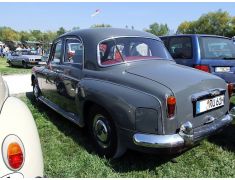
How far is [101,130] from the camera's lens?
404 centimetres

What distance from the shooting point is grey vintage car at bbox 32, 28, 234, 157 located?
11.0ft

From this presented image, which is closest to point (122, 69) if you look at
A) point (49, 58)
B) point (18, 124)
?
point (18, 124)

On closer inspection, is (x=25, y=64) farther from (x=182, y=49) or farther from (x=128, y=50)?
(x=128, y=50)

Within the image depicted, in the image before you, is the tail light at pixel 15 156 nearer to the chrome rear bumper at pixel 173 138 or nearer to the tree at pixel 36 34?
the chrome rear bumper at pixel 173 138

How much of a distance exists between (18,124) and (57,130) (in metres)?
3.06

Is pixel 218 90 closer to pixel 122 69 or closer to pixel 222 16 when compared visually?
pixel 122 69

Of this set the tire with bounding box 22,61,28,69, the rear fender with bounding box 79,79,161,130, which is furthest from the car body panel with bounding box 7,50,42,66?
the rear fender with bounding box 79,79,161,130

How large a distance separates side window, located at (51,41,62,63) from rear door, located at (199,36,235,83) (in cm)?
302

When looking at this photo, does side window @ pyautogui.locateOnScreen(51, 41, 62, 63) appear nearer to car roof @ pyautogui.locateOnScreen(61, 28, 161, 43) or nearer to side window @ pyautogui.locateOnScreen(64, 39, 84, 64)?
side window @ pyautogui.locateOnScreen(64, 39, 84, 64)

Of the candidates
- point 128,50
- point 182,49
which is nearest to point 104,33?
point 128,50

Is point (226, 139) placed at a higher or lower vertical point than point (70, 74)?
lower

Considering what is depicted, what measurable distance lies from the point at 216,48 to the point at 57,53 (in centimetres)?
366

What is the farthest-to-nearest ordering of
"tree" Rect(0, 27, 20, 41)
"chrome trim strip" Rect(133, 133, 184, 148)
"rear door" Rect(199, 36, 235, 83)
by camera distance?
"tree" Rect(0, 27, 20, 41), "rear door" Rect(199, 36, 235, 83), "chrome trim strip" Rect(133, 133, 184, 148)

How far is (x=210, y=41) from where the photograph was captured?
22.6 feet
